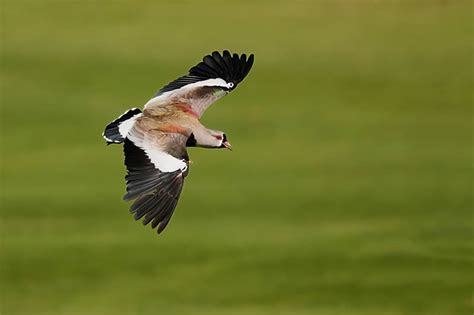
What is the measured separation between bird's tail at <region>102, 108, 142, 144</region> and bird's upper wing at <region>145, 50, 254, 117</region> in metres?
0.23

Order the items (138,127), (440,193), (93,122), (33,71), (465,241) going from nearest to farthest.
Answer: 1. (138,127)
2. (465,241)
3. (440,193)
4. (93,122)
5. (33,71)

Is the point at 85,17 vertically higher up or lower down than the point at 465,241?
higher up

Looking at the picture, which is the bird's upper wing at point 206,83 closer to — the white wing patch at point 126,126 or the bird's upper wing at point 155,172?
the white wing patch at point 126,126

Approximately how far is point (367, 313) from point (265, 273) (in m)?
1.13

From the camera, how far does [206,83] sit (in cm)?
836

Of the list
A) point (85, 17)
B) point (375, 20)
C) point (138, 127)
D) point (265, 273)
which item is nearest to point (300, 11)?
point (375, 20)

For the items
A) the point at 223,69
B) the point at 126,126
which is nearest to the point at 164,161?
the point at 126,126

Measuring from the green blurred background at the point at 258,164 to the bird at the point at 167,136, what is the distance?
3.92m

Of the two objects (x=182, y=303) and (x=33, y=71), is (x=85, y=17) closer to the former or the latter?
(x=33, y=71)

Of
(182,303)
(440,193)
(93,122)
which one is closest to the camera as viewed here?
(182,303)

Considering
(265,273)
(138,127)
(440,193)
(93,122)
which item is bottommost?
(138,127)

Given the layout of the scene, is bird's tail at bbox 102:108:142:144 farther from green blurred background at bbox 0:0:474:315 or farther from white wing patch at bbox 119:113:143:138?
green blurred background at bbox 0:0:474:315

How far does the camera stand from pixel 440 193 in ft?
47.8

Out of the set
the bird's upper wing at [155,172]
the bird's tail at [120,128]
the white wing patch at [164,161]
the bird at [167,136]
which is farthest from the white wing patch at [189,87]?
Result: the white wing patch at [164,161]
